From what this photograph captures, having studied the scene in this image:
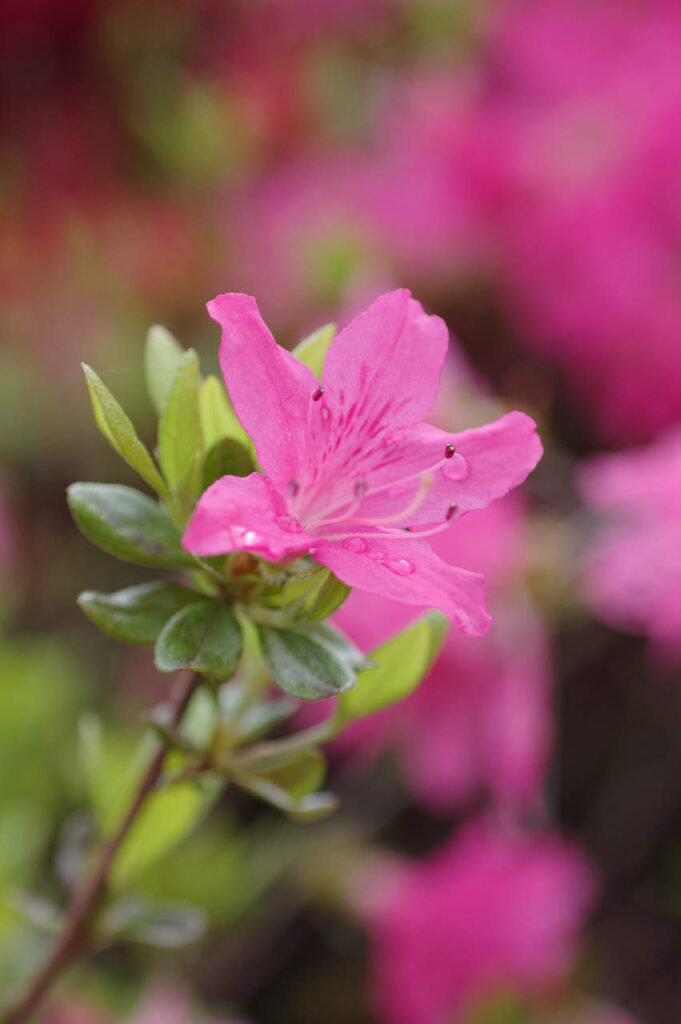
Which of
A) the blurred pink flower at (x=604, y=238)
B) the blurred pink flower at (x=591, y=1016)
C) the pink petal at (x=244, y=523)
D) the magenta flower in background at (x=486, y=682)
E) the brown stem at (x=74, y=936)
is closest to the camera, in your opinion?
the pink petal at (x=244, y=523)

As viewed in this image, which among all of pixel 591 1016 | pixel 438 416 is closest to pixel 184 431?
pixel 438 416

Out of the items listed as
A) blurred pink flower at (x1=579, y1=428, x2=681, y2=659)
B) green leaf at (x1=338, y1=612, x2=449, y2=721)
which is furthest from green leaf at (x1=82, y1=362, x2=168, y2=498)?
blurred pink flower at (x1=579, y1=428, x2=681, y2=659)

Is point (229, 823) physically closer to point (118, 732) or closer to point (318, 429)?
point (118, 732)

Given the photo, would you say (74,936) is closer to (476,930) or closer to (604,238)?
(476,930)

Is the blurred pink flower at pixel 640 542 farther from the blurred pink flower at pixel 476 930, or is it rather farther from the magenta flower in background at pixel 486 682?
the blurred pink flower at pixel 476 930

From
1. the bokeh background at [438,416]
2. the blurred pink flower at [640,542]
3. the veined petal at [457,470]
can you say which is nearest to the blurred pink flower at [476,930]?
the bokeh background at [438,416]

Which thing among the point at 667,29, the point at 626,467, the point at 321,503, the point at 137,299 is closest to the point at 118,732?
the point at 137,299

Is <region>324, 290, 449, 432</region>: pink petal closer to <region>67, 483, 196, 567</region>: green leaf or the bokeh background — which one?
<region>67, 483, 196, 567</region>: green leaf
